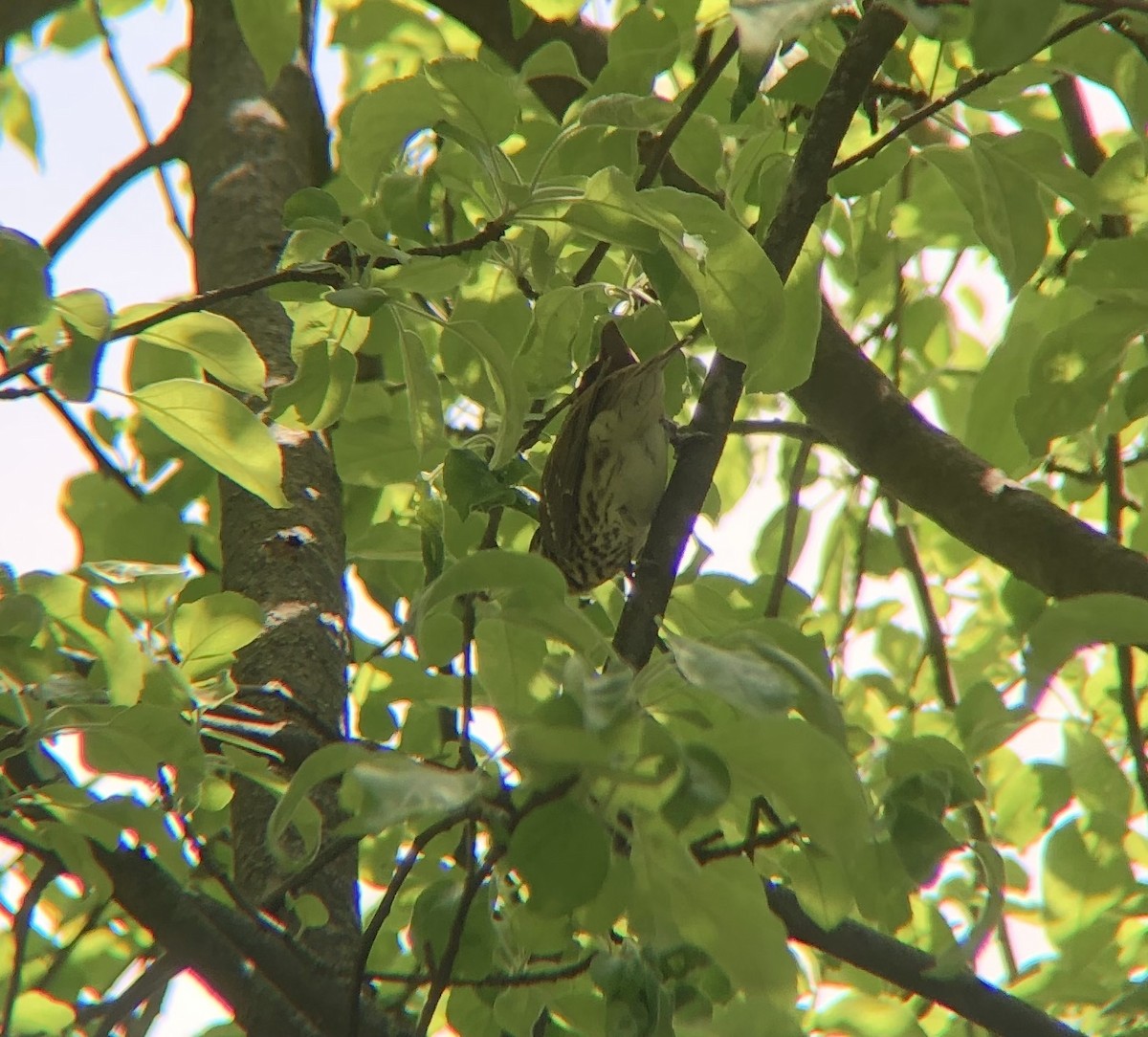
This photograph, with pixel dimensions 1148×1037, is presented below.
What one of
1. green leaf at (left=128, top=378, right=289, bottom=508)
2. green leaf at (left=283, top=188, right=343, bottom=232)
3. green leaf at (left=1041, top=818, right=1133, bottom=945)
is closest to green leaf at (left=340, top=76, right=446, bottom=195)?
green leaf at (left=283, top=188, right=343, bottom=232)

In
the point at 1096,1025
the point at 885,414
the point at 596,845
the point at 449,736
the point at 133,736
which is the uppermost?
the point at 885,414

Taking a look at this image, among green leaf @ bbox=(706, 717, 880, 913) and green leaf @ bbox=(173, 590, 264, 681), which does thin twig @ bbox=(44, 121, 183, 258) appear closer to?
green leaf @ bbox=(173, 590, 264, 681)

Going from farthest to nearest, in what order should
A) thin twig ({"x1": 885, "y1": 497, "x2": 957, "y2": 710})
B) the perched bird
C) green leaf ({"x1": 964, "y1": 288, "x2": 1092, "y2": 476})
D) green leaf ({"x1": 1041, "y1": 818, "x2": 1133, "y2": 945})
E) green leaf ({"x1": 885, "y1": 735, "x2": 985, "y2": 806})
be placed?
1. thin twig ({"x1": 885, "y1": 497, "x2": 957, "y2": 710})
2. the perched bird
3. green leaf ({"x1": 964, "y1": 288, "x2": 1092, "y2": 476})
4. green leaf ({"x1": 1041, "y1": 818, "x2": 1133, "y2": 945})
5. green leaf ({"x1": 885, "y1": 735, "x2": 985, "y2": 806})

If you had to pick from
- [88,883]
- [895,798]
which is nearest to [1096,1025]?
[895,798]

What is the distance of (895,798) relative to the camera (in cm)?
A: 126

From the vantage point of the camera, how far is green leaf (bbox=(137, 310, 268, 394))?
1771 millimetres

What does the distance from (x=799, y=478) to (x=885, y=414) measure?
0.59 metres

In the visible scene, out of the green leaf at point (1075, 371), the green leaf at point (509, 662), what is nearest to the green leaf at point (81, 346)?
the green leaf at point (509, 662)

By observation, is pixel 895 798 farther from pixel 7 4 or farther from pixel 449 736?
pixel 7 4

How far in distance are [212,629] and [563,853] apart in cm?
92

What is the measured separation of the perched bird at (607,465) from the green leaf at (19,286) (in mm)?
892

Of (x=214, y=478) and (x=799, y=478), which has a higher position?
(x=799, y=478)

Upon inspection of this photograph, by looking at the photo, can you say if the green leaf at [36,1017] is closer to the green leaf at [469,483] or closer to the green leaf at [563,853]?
the green leaf at [469,483]

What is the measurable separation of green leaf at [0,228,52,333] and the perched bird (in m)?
0.89
